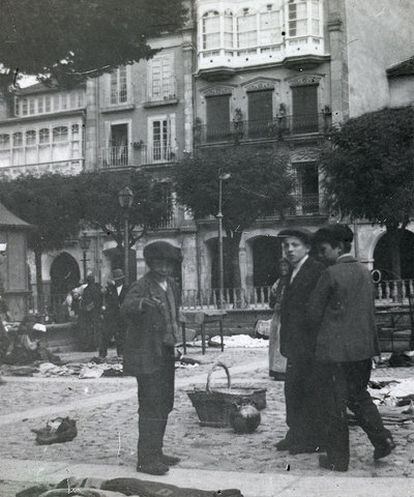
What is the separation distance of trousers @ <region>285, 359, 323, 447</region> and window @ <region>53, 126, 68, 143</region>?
3616cm

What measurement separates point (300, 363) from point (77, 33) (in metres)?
6.78

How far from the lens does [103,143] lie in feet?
133

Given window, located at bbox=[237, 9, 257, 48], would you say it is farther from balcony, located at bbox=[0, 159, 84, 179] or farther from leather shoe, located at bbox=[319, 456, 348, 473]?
leather shoe, located at bbox=[319, 456, 348, 473]

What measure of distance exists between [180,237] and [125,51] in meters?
25.4

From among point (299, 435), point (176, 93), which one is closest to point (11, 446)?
point (299, 435)

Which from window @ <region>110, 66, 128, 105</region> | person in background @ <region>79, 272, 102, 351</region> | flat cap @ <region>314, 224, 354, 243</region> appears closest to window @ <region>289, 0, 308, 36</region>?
window @ <region>110, 66, 128, 105</region>

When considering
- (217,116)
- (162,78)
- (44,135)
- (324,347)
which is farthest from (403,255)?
(324,347)

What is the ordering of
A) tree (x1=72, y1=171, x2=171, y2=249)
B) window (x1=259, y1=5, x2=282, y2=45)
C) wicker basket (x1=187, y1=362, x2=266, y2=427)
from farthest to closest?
1. window (x1=259, y1=5, x2=282, y2=45)
2. tree (x1=72, y1=171, x2=171, y2=249)
3. wicker basket (x1=187, y1=362, x2=266, y2=427)

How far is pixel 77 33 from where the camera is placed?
11.3m

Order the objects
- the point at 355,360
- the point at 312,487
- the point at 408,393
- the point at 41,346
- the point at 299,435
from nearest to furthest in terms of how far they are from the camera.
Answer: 1. the point at 312,487
2. the point at 355,360
3. the point at 299,435
4. the point at 408,393
5. the point at 41,346

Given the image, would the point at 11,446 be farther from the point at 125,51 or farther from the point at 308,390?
the point at 125,51

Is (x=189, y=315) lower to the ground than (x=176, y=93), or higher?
lower

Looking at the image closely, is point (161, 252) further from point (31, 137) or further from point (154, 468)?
point (31, 137)

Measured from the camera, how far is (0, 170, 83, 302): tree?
1309 inches
